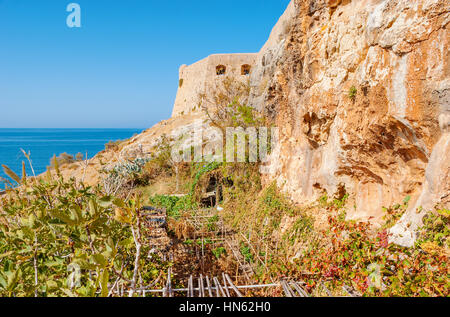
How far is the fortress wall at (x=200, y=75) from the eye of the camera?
21.1 meters

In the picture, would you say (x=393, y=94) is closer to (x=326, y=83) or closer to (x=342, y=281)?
(x=326, y=83)

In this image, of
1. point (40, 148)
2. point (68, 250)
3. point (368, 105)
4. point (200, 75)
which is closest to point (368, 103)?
point (368, 105)

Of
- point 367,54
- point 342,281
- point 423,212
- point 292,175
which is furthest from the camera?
point 292,175

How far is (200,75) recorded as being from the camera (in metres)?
23.6

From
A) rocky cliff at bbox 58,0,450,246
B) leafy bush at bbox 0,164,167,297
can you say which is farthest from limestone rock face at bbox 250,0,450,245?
leafy bush at bbox 0,164,167,297

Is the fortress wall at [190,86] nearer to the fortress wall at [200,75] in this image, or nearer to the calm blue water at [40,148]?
the fortress wall at [200,75]

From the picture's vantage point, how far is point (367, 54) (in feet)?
13.0

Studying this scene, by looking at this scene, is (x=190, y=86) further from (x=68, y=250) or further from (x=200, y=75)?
(x=68, y=250)

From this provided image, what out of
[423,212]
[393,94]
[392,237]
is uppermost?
[393,94]

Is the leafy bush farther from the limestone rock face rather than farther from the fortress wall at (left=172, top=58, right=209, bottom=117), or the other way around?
the fortress wall at (left=172, top=58, right=209, bottom=117)

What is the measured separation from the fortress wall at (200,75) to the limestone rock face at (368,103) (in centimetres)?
1361

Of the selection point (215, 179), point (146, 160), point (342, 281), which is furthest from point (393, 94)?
point (146, 160)

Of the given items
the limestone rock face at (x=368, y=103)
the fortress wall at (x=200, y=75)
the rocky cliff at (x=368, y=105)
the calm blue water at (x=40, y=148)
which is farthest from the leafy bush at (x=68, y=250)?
the fortress wall at (x=200, y=75)
